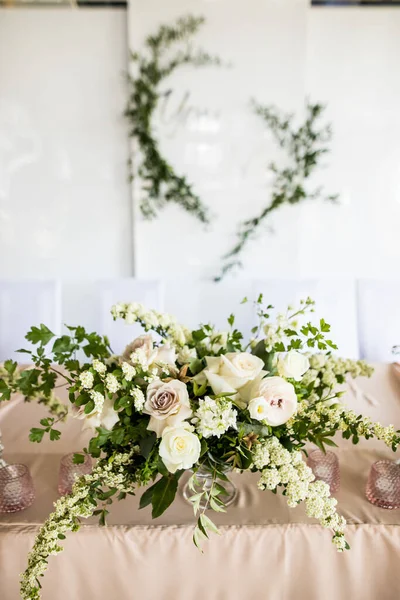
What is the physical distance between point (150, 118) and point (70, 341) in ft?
7.59

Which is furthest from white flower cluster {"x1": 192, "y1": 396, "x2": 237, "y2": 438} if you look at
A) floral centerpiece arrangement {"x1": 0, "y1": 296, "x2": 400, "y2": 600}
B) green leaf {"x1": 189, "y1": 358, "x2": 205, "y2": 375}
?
green leaf {"x1": 189, "y1": 358, "x2": 205, "y2": 375}

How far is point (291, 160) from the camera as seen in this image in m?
2.97

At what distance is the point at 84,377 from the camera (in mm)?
793

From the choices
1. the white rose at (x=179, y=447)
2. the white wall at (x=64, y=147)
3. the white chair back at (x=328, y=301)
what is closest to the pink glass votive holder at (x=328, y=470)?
the white rose at (x=179, y=447)

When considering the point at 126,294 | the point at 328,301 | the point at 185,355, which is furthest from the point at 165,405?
the point at 328,301

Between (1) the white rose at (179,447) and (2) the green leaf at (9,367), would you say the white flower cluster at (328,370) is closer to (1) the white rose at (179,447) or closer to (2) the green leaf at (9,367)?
(1) the white rose at (179,447)

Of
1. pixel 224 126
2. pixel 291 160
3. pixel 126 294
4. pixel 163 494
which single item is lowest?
pixel 163 494

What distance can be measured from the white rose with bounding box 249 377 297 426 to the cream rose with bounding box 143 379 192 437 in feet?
0.39

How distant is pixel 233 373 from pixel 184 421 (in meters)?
0.12

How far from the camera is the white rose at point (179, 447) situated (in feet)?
2.52

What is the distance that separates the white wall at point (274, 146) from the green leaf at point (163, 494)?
2.30 m

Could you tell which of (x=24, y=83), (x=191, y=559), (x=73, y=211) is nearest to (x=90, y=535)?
(x=191, y=559)

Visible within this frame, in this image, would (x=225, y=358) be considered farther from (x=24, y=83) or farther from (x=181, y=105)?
(x=24, y=83)

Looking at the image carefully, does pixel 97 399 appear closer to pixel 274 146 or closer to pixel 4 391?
pixel 4 391
